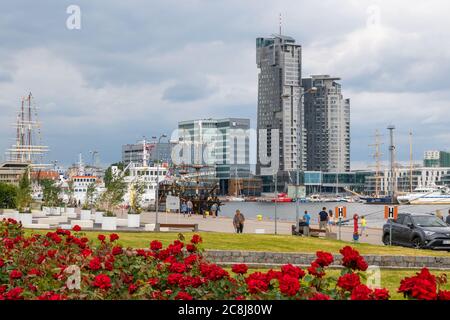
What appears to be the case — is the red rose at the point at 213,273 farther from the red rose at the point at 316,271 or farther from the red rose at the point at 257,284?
the red rose at the point at 316,271

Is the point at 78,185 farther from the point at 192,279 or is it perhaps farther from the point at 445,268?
the point at 192,279

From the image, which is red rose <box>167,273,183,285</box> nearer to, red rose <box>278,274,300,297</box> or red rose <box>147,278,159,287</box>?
red rose <box>147,278,159,287</box>

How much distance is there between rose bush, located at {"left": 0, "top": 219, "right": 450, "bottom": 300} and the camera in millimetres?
7609

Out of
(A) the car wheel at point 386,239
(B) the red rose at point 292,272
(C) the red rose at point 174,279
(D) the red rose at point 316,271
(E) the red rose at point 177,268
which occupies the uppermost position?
(B) the red rose at point 292,272

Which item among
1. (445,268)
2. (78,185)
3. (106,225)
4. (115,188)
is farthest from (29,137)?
(445,268)

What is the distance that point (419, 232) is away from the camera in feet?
91.0

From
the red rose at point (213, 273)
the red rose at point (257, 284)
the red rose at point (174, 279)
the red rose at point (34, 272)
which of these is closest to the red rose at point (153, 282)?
the red rose at point (174, 279)

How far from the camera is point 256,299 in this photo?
7.72 m

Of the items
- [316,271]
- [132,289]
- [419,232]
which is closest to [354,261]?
[316,271]

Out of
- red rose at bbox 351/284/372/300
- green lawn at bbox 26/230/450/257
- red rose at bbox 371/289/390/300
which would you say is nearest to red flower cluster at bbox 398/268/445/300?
red rose at bbox 371/289/390/300

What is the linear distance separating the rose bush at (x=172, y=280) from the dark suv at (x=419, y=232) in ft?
55.9

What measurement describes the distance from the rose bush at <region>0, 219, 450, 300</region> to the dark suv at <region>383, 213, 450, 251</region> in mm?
17053

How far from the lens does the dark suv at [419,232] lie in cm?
2703

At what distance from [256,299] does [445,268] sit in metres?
16.2
